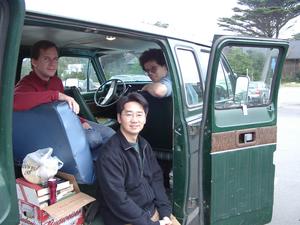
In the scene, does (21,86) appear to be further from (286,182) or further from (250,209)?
(286,182)

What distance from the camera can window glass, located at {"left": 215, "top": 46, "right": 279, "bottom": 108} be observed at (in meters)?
3.40

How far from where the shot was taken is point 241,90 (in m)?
3.46

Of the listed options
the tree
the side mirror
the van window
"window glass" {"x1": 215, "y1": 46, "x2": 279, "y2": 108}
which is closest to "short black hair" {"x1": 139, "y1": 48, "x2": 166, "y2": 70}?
"window glass" {"x1": 215, "y1": 46, "x2": 279, "y2": 108}

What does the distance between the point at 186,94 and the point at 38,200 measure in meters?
1.54

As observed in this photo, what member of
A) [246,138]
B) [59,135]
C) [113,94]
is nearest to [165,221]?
[59,135]

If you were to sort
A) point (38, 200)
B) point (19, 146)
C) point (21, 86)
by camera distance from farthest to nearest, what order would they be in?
point (21, 86)
point (19, 146)
point (38, 200)

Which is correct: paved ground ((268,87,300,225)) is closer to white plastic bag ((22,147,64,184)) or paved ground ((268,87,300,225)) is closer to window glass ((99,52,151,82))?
window glass ((99,52,151,82))

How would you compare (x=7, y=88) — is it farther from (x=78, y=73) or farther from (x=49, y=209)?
(x=78, y=73)

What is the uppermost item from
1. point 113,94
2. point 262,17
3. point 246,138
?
point 262,17

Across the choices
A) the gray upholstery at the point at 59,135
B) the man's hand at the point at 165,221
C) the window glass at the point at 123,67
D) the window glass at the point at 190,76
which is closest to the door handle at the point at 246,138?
the window glass at the point at 190,76

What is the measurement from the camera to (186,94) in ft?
11.3

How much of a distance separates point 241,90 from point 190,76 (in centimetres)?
50

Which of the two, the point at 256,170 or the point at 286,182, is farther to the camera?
the point at 286,182

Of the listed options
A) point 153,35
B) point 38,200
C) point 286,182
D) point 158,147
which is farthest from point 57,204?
point 286,182
